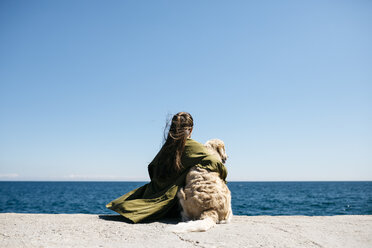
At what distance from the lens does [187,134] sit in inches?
207

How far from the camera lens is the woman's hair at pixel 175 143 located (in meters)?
5.12

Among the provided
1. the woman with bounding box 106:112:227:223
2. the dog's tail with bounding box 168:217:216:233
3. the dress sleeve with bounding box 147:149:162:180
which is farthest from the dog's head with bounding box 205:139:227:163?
the dog's tail with bounding box 168:217:216:233

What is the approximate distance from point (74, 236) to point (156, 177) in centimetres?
186

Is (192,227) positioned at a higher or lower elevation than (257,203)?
higher

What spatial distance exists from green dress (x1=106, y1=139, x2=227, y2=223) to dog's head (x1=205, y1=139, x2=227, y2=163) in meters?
0.55

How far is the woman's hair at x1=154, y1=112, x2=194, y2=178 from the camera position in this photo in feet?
16.8

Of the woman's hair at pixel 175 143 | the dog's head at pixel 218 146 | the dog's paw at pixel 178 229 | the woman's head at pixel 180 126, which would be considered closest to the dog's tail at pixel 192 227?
the dog's paw at pixel 178 229

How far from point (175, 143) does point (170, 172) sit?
554mm

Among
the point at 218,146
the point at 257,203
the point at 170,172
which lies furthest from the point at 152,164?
the point at 257,203

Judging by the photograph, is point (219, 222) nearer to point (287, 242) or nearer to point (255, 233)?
point (255, 233)

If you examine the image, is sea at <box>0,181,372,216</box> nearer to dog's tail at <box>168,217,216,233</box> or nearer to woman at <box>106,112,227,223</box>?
woman at <box>106,112,227,223</box>

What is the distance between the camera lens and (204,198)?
14.6 ft

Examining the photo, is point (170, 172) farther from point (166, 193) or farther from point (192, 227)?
point (192, 227)

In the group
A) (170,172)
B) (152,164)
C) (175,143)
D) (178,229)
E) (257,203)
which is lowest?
(257,203)
